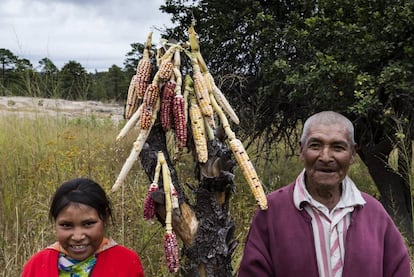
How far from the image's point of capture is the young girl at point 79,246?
7.23 feet

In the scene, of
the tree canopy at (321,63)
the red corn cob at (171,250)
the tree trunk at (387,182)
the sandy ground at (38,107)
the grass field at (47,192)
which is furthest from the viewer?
the tree trunk at (387,182)

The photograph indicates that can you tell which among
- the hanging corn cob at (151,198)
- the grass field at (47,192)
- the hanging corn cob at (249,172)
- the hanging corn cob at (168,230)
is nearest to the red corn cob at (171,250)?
the hanging corn cob at (168,230)

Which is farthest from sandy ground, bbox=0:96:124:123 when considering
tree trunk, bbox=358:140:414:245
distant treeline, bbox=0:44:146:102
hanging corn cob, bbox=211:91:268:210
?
tree trunk, bbox=358:140:414:245

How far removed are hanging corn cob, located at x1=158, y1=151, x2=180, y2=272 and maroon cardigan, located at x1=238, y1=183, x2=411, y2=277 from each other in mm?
349

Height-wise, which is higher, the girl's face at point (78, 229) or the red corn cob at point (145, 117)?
the red corn cob at point (145, 117)

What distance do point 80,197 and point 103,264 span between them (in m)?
0.33

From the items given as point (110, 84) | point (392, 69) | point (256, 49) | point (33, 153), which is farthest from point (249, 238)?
point (110, 84)

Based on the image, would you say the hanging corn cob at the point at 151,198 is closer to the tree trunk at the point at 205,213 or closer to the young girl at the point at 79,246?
the tree trunk at the point at 205,213

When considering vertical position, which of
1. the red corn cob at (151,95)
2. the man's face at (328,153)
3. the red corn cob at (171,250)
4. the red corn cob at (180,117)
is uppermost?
the red corn cob at (151,95)

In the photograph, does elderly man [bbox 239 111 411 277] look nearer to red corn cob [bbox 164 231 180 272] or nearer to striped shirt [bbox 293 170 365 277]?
striped shirt [bbox 293 170 365 277]

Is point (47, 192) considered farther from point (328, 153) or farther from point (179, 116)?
point (328, 153)

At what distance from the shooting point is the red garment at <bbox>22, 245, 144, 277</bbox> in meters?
2.20

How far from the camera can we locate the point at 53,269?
86.4 inches

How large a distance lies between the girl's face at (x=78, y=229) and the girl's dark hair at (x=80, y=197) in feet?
0.08
